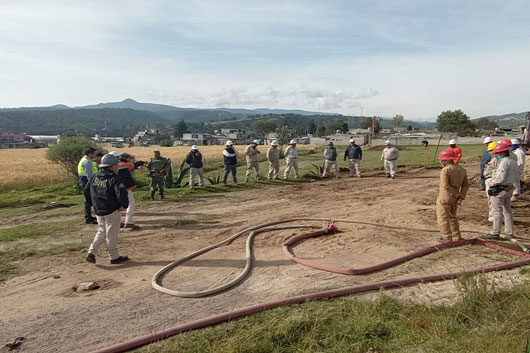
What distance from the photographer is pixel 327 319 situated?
4.18 m

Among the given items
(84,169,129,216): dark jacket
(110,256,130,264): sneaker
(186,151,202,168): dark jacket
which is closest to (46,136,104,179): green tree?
(186,151,202,168): dark jacket

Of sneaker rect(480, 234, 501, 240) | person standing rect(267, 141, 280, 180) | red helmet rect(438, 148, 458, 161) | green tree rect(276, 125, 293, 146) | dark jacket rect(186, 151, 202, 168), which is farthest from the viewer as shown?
green tree rect(276, 125, 293, 146)

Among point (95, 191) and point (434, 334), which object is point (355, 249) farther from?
point (95, 191)

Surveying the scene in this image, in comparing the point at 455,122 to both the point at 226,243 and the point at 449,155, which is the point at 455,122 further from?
the point at 226,243

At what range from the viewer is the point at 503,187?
6895 mm

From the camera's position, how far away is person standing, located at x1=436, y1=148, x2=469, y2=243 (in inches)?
266

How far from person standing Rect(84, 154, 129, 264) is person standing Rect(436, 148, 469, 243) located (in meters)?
5.61

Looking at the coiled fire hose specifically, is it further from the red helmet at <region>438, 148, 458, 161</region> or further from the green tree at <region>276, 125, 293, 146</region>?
the green tree at <region>276, 125, 293, 146</region>


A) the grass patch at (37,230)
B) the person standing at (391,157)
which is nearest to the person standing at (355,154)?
the person standing at (391,157)

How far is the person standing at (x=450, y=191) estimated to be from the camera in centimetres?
677

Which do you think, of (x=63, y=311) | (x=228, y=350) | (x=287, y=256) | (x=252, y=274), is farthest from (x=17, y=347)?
(x=287, y=256)

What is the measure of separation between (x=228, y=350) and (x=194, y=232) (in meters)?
5.17

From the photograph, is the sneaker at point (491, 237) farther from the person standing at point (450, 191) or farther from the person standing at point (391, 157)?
the person standing at point (391, 157)

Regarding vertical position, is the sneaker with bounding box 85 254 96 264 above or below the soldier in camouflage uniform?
below
